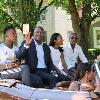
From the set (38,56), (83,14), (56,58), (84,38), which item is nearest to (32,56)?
(38,56)

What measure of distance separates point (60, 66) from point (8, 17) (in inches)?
553

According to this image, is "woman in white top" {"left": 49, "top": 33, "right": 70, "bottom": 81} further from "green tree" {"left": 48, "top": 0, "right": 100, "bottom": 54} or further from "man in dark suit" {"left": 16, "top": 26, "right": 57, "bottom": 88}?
"green tree" {"left": 48, "top": 0, "right": 100, "bottom": 54}

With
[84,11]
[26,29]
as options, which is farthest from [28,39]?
[84,11]

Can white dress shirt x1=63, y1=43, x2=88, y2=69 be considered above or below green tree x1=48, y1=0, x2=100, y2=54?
below

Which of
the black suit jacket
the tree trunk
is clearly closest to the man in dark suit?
the black suit jacket

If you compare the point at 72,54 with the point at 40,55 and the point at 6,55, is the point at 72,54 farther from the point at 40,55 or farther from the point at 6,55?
the point at 6,55

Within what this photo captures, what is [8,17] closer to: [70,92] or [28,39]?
[28,39]

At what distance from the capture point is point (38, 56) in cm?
743

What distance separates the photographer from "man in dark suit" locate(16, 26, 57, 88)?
6879 millimetres

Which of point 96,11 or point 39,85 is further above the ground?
point 96,11

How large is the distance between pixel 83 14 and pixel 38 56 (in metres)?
11.8

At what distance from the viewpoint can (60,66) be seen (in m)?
8.13

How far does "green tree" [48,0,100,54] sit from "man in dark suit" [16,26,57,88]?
33.3 feet

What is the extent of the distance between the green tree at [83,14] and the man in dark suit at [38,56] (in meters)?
10.2
